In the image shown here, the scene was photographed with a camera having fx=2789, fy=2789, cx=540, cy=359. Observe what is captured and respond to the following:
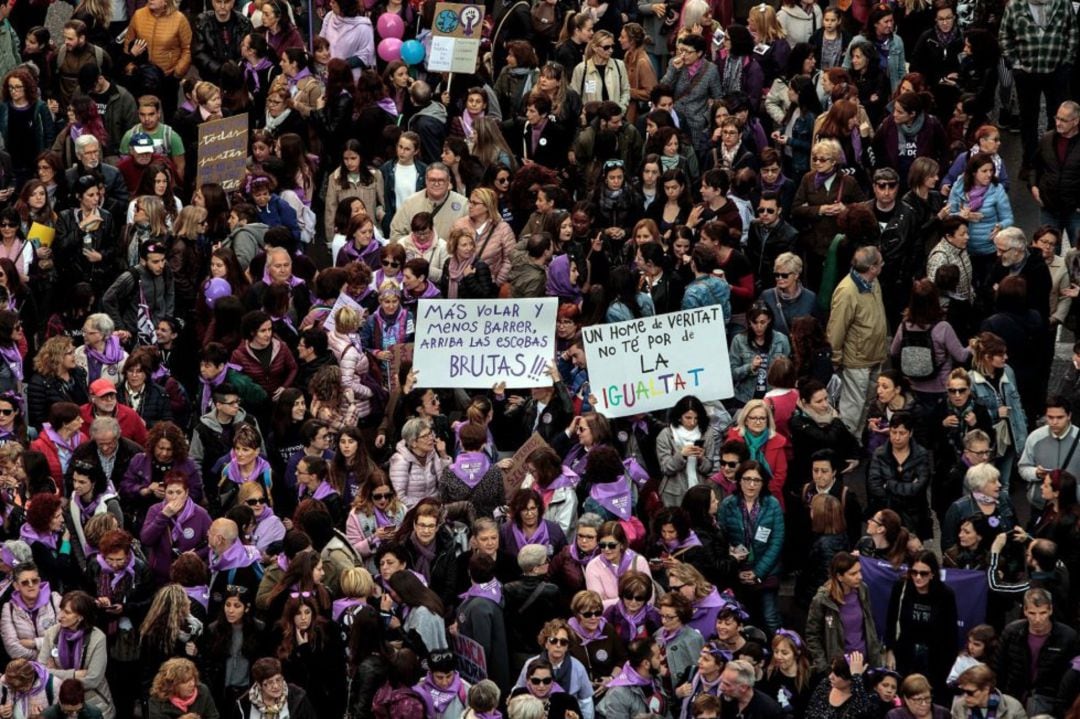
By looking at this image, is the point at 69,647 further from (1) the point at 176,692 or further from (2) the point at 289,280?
(2) the point at 289,280

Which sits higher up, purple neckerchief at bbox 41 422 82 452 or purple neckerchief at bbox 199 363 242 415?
purple neckerchief at bbox 199 363 242 415

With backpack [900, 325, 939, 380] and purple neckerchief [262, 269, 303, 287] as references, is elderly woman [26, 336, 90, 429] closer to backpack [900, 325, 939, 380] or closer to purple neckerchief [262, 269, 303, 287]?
purple neckerchief [262, 269, 303, 287]

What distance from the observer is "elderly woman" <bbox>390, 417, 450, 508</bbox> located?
18.9 metres

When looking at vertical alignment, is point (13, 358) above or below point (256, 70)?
below

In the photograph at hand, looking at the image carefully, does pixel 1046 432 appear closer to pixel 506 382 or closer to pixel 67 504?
pixel 506 382

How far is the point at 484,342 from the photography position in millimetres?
20344

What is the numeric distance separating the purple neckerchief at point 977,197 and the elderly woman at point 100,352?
6.55 meters

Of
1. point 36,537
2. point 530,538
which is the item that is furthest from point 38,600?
point 530,538

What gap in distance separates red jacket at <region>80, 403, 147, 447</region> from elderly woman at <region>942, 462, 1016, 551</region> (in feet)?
18.2

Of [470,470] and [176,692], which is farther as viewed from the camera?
[470,470]

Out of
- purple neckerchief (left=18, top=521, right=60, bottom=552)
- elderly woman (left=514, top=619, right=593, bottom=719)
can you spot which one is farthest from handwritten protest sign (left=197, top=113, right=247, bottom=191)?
elderly woman (left=514, top=619, right=593, bottom=719)

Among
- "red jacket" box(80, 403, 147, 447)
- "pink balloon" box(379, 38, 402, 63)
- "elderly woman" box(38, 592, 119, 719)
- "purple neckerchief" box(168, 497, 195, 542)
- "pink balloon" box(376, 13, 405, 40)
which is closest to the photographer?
"elderly woman" box(38, 592, 119, 719)

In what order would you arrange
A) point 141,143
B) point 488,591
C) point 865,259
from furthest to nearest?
1. point 141,143
2. point 865,259
3. point 488,591

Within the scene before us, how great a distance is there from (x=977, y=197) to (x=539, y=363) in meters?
3.78
